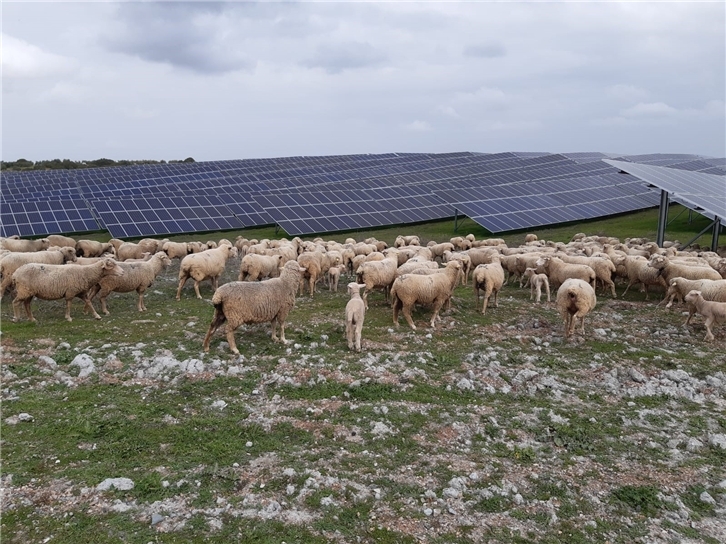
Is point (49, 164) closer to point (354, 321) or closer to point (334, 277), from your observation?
point (334, 277)

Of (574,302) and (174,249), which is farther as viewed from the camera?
(174,249)

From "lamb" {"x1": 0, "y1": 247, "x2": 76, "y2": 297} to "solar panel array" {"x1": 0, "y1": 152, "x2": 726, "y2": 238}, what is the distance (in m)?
12.2

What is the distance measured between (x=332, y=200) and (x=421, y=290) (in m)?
27.0

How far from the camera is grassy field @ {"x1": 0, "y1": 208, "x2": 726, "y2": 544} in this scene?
6.06 m

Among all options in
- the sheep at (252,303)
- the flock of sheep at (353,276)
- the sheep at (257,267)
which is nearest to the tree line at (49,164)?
the flock of sheep at (353,276)

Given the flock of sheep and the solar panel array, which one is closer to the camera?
the flock of sheep

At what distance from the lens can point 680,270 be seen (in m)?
16.3

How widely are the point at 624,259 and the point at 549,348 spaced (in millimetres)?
8488

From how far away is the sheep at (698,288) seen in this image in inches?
550

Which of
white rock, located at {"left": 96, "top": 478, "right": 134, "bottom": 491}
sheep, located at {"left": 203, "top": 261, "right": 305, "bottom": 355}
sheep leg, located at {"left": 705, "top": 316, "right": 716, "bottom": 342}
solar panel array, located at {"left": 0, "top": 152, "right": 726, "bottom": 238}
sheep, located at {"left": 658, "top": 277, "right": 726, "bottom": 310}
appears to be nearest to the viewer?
white rock, located at {"left": 96, "top": 478, "right": 134, "bottom": 491}

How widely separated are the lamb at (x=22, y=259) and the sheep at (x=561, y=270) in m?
16.3

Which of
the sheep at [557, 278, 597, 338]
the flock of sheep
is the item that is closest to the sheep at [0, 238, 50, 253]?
the flock of sheep

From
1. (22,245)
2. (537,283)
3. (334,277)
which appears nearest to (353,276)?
(334,277)

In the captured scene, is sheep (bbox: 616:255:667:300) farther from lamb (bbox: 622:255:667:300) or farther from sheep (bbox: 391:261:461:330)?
sheep (bbox: 391:261:461:330)
